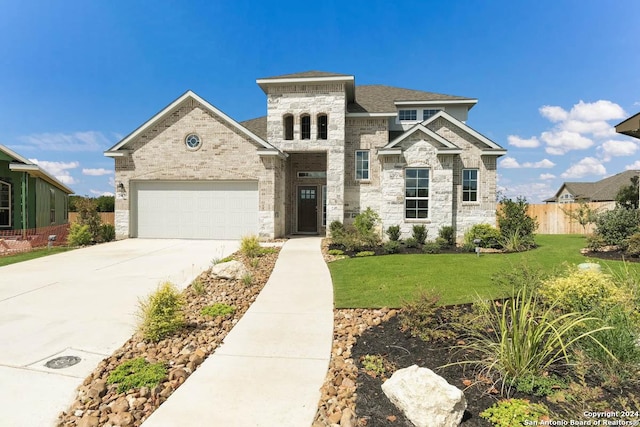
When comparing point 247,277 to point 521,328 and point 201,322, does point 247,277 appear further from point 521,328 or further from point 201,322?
point 521,328

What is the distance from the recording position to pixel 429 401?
2.96 meters

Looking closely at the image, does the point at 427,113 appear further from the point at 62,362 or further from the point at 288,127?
the point at 62,362

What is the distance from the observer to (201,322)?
556 centimetres

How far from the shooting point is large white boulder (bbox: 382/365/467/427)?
2.92 meters

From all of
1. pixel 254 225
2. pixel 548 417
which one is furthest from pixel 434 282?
pixel 254 225

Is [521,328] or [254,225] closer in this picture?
[521,328]

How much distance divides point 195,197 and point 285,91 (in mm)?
6485

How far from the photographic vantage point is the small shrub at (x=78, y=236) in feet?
46.1

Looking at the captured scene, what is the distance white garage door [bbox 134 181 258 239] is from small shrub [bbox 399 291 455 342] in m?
11.1

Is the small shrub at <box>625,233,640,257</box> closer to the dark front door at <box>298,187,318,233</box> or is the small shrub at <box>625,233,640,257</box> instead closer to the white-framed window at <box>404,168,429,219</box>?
the white-framed window at <box>404,168,429,219</box>

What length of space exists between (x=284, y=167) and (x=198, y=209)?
4557 mm

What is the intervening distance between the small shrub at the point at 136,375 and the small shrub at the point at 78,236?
12.5 m

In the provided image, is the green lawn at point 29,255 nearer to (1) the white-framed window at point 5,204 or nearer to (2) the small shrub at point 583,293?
(1) the white-framed window at point 5,204

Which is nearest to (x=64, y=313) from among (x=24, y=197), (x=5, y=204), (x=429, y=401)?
(x=429, y=401)
